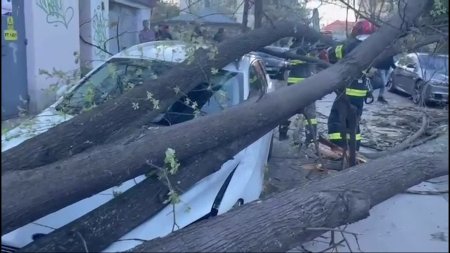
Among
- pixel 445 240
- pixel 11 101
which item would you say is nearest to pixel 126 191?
pixel 445 240

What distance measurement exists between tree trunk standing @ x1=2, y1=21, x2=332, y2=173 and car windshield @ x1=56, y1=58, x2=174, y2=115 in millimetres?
218

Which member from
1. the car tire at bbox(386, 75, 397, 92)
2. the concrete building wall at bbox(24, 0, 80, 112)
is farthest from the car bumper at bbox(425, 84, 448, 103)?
the concrete building wall at bbox(24, 0, 80, 112)

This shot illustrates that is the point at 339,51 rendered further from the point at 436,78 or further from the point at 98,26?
the point at 436,78

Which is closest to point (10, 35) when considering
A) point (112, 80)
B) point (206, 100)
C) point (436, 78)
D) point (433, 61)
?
point (112, 80)

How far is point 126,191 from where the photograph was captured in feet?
11.9

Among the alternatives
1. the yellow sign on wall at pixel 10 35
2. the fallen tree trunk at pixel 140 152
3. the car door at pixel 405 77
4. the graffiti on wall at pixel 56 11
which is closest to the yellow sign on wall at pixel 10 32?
the yellow sign on wall at pixel 10 35

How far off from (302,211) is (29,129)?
1782mm

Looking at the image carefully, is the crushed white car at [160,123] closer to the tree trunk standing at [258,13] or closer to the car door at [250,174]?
the car door at [250,174]

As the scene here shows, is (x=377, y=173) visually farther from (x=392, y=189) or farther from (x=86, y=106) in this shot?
(x=86, y=106)

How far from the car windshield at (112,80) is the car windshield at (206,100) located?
0.31 m

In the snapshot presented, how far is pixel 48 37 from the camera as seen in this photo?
9945mm

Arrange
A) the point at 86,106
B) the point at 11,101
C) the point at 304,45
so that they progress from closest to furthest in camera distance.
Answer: the point at 86,106 < the point at 304,45 < the point at 11,101

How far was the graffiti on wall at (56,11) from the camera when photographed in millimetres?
9840

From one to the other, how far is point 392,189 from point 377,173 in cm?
14
